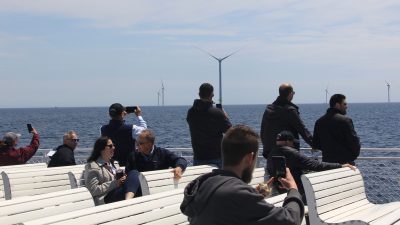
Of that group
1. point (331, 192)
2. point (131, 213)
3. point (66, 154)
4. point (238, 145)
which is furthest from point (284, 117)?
point (238, 145)

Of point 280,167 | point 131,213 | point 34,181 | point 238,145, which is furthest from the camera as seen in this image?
point 34,181

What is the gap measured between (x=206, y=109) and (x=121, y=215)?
142 inches

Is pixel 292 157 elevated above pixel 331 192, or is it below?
above

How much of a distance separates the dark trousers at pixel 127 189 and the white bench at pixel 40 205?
1279mm

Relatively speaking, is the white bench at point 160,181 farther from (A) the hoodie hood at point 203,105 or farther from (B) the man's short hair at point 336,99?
(B) the man's short hair at point 336,99

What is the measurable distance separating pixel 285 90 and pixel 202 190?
432 cm

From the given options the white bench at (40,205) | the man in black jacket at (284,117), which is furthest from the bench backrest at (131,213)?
the man in black jacket at (284,117)

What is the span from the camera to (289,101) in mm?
7883

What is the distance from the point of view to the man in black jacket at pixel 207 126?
793 cm

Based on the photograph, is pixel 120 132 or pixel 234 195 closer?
pixel 234 195

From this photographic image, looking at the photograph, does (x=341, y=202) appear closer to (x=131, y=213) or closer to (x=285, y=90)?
(x=285, y=90)

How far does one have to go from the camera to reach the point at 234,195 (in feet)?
11.6

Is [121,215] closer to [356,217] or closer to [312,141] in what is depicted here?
[356,217]

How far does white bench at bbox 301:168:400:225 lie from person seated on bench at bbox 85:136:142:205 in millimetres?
1758
